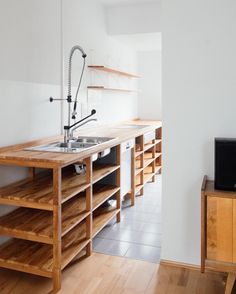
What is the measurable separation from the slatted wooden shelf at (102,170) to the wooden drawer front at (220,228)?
106 cm

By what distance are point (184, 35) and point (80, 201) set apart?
1602 millimetres

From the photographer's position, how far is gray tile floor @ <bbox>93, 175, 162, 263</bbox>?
2.79 metres

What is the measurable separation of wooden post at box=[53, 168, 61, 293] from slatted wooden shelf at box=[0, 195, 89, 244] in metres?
0.06

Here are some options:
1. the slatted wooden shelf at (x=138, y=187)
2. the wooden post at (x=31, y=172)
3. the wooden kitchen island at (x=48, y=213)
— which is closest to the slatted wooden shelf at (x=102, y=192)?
the wooden kitchen island at (x=48, y=213)

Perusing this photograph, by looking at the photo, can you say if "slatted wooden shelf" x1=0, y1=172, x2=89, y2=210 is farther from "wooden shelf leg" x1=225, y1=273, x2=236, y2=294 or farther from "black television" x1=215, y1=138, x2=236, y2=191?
"wooden shelf leg" x1=225, y1=273, x2=236, y2=294

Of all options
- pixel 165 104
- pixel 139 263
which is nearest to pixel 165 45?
pixel 165 104

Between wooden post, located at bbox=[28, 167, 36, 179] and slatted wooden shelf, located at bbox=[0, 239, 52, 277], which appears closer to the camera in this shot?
slatted wooden shelf, located at bbox=[0, 239, 52, 277]

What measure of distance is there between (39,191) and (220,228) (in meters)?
1.29

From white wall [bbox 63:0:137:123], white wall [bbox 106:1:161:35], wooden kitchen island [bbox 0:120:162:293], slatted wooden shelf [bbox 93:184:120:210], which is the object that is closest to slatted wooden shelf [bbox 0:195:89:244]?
wooden kitchen island [bbox 0:120:162:293]

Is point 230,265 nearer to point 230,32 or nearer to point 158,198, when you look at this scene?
point 230,32

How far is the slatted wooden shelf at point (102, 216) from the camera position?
2922 millimetres

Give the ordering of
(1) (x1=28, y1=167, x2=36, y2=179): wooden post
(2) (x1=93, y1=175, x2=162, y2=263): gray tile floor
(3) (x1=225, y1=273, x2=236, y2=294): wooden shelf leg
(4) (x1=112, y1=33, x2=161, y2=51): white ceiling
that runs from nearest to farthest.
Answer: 1. (3) (x1=225, y1=273, x2=236, y2=294): wooden shelf leg
2. (2) (x1=93, y1=175, x2=162, y2=263): gray tile floor
3. (1) (x1=28, y1=167, x2=36, y2=179): wooden post
4. (4) (x1=112, y1=33, x2=161, y2=51): white ceiling

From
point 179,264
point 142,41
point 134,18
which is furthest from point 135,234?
point 142,41

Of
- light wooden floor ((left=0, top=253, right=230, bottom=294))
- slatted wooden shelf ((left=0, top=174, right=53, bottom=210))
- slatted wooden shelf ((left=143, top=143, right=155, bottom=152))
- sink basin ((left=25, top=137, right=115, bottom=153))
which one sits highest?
sink basin ((left=25, top=137, right=115, bottom=153))
